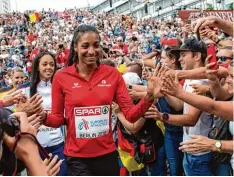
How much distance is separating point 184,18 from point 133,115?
29631 mm

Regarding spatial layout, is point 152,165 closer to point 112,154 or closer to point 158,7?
point 112,154

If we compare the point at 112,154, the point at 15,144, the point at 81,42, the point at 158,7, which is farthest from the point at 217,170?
the point at 158,7

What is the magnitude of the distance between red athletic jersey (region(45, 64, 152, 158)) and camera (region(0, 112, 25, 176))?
64.8 inches

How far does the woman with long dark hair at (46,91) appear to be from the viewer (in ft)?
15.9

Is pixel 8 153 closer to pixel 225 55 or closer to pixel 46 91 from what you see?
pixel 225 55

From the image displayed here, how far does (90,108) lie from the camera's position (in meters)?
3.75

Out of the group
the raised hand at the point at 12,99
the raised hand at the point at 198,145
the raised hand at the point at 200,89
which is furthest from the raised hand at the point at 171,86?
the raised hand at the point at 12,99

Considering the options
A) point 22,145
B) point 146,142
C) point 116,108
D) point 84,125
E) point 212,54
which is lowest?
point 146,142

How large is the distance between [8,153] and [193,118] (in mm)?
2372

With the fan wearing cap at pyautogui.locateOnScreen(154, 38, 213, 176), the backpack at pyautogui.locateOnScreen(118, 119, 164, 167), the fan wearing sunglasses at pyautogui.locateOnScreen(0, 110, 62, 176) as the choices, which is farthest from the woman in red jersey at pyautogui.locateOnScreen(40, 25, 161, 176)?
the fan wearing sunglasses at pyautogui.locateOnScreen(0, 110, 62, 176)

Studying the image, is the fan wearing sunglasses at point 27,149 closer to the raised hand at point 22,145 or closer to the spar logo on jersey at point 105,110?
the raised hand at point 22,145

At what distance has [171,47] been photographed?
509cm

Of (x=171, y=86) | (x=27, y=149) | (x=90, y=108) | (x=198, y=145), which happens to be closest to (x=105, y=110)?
(x=90, y=108)

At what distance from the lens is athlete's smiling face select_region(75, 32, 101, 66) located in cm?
381
